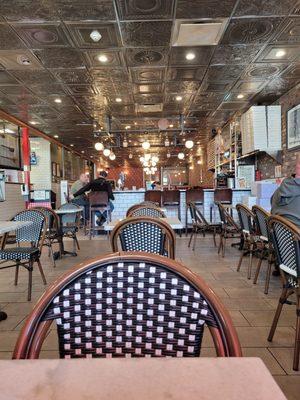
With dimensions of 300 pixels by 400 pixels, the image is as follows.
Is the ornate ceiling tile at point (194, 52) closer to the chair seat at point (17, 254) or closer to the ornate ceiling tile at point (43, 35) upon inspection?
the ornate ceiling tile at point (43, 35)

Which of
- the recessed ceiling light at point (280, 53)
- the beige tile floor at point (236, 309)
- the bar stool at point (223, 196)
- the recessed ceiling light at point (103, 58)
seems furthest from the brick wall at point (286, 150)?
the recessed ceiling light at point (103, 58)

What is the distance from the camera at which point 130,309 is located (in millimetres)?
909

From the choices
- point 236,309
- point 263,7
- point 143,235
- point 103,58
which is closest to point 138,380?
point 143,235

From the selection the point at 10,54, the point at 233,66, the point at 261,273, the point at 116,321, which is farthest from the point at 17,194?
the point at 116,321

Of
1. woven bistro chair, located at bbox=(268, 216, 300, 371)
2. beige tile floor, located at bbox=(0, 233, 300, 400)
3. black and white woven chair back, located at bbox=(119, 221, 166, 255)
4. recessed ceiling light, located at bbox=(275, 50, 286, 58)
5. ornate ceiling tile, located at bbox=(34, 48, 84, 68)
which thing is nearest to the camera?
woven bistro chair, located at bbox=(268, 216, 300, 371)

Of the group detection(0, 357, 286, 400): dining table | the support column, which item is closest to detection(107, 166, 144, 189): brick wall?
the support column

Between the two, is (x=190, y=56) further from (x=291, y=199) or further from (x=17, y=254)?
(x=17, y=254)

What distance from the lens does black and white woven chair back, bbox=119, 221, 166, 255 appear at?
225 cm

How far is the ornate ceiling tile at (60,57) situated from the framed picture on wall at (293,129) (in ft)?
A: 14.7

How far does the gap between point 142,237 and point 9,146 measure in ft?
25.5

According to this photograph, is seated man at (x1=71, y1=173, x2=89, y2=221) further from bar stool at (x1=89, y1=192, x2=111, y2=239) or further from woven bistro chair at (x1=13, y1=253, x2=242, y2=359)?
woven bistro chair at (x1=13, y1=253, x2=242, y2=359)

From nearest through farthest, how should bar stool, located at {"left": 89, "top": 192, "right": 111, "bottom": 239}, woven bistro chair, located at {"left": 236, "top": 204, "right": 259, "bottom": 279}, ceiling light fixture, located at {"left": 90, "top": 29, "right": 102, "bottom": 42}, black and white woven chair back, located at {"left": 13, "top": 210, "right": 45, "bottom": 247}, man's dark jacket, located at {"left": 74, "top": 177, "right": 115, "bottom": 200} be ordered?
black and white woven chair back, located at {"left": 13, "top": 210, "right": 45, "bottom": 247}
woven bistro chair, located at {"left": 236, "top": 204, "right": 259, "bottom": 279}
ceiling light fixture, located at {"left": 90, "top": 29, "right": 102, "bottom": 42}
bar stool, located at {"left": 89, "top": 192, "right": 111, "bottom": 239}
man's dark jacket, located at {"left": 74, "top": 177, "right": 115, "bottom": 200}

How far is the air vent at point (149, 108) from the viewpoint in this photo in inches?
326

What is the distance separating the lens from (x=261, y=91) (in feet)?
24.0
